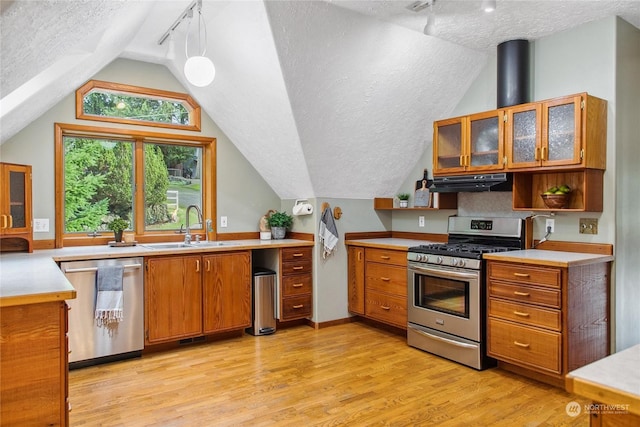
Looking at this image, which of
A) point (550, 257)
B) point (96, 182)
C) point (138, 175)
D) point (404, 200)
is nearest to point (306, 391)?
point (550, 257)

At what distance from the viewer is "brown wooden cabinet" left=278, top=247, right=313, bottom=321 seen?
4.29 m

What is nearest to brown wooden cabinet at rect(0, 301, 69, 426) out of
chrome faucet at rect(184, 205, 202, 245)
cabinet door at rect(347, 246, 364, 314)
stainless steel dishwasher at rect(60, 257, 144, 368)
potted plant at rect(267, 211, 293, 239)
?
stainless steel dishwasher at rect(60, 257, 144, 368)

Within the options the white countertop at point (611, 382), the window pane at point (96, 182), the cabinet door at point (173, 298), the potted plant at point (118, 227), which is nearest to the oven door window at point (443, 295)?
the cabinet door at point (173, 298)

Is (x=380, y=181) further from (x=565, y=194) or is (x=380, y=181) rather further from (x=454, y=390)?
(x=454, y=390)

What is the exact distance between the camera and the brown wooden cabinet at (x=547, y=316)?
9.27 ft

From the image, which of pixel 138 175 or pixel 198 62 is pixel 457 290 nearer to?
pixel 198 62

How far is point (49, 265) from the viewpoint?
2.65 metres

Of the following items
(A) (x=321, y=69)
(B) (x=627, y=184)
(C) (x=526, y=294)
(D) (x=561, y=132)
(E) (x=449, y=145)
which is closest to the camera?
(C) (x=526, y=294)

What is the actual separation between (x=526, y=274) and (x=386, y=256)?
4.64 ft

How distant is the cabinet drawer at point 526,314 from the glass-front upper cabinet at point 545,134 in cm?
106

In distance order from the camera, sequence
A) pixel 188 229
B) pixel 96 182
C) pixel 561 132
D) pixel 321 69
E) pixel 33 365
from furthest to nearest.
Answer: pixel 188 229 → pixel 96 182 → pixel 321 69 → pixel 561 132 → pixel 33 365

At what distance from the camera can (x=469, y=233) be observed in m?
4.03

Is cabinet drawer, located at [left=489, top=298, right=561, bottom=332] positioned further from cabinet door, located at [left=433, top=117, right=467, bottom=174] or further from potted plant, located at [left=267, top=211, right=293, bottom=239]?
potted plant, located at [left=267, top=211, right=293, bottom=239]

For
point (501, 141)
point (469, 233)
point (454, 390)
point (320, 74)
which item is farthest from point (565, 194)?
point (320, 74)
